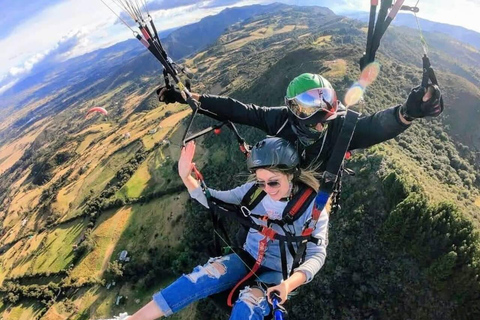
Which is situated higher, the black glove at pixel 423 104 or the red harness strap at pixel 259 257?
the black glove at pixel 423 104

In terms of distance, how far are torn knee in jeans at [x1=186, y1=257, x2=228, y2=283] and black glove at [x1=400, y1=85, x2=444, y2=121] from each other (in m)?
3.32

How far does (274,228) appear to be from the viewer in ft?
17.4

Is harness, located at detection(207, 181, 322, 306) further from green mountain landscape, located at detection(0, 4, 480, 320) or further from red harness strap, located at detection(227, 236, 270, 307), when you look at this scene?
green mountain landscape, located at detection(0, 4, 480, 320)

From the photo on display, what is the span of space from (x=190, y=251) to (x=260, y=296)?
37.4 meters

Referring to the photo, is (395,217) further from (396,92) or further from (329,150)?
(396,92)

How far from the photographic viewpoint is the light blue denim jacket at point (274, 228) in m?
4.93

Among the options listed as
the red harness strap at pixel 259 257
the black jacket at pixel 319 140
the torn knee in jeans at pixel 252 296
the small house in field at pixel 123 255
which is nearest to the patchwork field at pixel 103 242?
the small house in field at pixel 123 255

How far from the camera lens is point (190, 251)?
40.7 metres

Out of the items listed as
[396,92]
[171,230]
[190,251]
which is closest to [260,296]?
[190,251]

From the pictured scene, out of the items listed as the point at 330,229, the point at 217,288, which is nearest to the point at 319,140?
the point at 217,288

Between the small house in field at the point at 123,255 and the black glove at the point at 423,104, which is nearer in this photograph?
the black glove at the point at 423,104

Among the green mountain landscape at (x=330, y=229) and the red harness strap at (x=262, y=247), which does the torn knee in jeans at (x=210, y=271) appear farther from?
the green mountain landscape at (x=330, y=229)

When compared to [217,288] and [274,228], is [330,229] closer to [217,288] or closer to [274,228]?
[274,228]

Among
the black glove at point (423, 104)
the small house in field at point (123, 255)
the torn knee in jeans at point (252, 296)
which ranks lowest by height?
the small house in field at point (123, 255)
